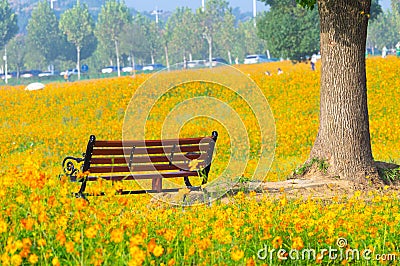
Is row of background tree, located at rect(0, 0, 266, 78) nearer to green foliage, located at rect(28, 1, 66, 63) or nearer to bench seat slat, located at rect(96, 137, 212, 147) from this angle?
green foliage, located at rect(28, 1, 66, 63)

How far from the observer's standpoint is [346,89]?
36.3 feet

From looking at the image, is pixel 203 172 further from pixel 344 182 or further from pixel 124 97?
pixel 124 97

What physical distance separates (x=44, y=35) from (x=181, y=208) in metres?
99.4

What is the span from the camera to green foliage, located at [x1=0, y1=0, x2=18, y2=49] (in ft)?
319

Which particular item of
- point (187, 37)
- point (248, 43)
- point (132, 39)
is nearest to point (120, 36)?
point (132, 39)

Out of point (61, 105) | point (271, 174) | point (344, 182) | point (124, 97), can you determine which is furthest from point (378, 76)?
point (344, 182)

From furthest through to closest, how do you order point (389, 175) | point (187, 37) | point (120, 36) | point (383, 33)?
point (187, 37) < point (383, 33) < point (120, 36) < point (389, 175)

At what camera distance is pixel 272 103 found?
952 inches

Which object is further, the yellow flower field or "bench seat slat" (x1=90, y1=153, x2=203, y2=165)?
"bench seat slat" (x1=90, y1=153, x2=203, y2=165)

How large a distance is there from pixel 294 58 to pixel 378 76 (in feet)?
63.3

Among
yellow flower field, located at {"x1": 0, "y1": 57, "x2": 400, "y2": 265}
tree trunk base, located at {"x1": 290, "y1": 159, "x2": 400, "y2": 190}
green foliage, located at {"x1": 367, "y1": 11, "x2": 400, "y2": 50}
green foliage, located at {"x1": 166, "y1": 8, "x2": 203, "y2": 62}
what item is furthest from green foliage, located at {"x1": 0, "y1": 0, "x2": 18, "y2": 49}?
tree trunk base, located at {"x1": 290, "y1": 159, "x2": 400, "y2": 190}

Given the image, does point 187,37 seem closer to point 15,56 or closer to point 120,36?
point 120,36

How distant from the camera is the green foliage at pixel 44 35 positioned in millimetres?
104062

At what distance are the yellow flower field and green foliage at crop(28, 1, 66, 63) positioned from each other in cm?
7444
